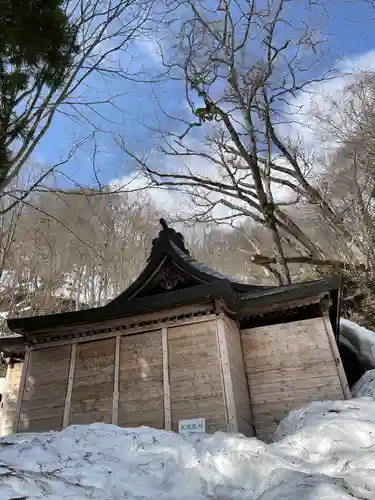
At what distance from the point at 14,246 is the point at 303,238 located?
39.8 feet

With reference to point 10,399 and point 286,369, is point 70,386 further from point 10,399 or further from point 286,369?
point 286,369

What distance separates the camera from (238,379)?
29.2 ft

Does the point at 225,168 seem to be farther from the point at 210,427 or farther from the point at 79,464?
the point at 79,464

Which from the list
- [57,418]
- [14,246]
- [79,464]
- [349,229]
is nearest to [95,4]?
[79,464]

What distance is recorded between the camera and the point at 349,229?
15758mm

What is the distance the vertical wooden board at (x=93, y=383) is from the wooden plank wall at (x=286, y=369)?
298 cm

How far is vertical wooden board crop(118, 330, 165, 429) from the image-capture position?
28.0ft

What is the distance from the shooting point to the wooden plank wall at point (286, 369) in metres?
8.77

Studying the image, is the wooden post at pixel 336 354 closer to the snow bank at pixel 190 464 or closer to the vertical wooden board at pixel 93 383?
the snow bank at pixel 190 464

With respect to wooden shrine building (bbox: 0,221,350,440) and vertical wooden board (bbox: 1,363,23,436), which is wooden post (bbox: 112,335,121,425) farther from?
vertical wooden board (bbox: 1,363,23,436)

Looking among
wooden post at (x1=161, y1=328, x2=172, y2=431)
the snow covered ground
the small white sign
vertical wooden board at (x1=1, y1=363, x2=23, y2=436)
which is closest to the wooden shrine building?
wooden post at (x1=161, y1=328, x2=172, y2=431)

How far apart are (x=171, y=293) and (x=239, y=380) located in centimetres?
226

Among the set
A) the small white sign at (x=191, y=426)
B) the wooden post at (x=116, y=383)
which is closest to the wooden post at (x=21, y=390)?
the wooden post at (x=116, y=383)

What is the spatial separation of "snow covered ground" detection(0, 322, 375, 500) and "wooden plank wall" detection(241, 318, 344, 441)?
2.00m
